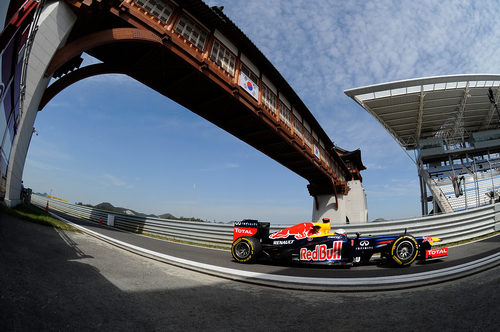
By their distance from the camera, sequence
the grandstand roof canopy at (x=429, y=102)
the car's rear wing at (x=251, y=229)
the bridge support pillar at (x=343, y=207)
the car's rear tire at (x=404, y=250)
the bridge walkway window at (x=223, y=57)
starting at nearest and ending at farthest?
1. the car's rear tire at (x=404, y=250)
2. the car's rear wing at (x=251, y=229)
3. the bridge walkway window at (x=223, y=57)
4. the bridge support pillar at (x=343, y=207)
5. the grandstand roof canopy at (x=429, y=102)

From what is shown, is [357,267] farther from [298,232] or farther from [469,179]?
[469,179]

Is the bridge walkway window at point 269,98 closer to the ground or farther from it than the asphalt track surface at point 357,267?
farther from it

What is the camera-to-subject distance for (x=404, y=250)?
4734 millimetres

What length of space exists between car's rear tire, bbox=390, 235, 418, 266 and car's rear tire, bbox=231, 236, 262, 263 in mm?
2999

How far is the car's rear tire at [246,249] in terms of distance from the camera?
18.1ft

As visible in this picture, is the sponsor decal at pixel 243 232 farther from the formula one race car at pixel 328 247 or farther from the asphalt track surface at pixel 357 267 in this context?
the asphalt track surface at pixel 357 267

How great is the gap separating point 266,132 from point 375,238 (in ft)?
35.1

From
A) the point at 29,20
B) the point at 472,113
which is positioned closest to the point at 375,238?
the point at 29,20

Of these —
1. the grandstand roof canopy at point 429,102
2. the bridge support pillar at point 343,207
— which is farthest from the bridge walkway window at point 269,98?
the bridge support pillar at point 343,207

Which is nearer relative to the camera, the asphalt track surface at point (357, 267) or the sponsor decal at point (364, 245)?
the asphalt track surface at point (357, 267)

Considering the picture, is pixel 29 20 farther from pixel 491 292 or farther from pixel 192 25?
pixel 192 25

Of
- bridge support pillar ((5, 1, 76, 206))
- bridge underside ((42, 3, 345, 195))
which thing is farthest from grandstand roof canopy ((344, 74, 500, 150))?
bridge support pillar ((5, 1, 76, 206))

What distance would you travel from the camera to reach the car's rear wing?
20.1 ft

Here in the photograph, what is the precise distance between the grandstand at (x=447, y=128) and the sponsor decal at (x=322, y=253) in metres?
19.4
